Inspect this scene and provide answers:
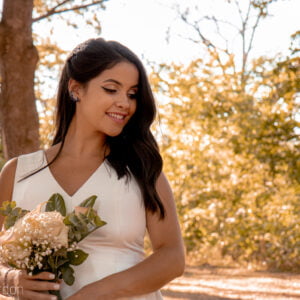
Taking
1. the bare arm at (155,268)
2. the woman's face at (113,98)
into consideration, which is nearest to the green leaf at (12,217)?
the bare arm at (155,268)

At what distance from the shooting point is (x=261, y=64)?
11188mm

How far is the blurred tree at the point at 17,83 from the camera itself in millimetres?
6312

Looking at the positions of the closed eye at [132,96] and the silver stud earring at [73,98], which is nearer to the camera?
the closed eye at [132,96]

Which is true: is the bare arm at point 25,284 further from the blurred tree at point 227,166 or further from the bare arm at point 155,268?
the blurred tree at point 227,166

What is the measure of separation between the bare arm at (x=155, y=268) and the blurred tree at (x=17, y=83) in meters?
3.68

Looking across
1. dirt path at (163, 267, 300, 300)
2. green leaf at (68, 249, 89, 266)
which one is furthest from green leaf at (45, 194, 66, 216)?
dirt path at (163, 267, 300, 300)

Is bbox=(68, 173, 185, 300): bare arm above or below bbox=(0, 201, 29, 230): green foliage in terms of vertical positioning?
below

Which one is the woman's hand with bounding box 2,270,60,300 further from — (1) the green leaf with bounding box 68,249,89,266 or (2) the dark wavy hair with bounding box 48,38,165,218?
(2) the dark wavy hair with bounding box 48,38,165,218

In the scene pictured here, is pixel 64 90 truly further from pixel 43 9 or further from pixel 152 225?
pixel 43 9

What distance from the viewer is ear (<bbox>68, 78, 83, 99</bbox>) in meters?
3.04

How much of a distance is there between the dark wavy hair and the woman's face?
0.12 ft

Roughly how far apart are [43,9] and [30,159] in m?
6.66

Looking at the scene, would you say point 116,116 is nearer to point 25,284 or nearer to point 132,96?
point 132,96

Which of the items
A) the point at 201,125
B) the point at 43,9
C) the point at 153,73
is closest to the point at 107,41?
the point at 43,9
